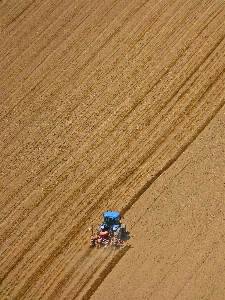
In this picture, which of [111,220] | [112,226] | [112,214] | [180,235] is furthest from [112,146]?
[180,235]

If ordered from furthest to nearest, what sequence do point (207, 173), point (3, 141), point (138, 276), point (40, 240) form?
point (3, 141)
point (207, 173)
point (40, 240)
point (138, 276)

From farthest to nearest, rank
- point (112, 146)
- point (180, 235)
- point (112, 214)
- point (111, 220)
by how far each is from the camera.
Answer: point (112, 146)
point (112, 214)
point (111, 220)
point (180, 235)

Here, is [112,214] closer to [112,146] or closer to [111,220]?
[111,220]

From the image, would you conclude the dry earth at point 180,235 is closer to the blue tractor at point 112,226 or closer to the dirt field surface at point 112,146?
the dirt field surface at point 112,146

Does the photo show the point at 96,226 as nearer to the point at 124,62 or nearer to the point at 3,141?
the point at 3,141

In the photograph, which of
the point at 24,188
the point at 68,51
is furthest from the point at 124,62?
the point at 24,188
